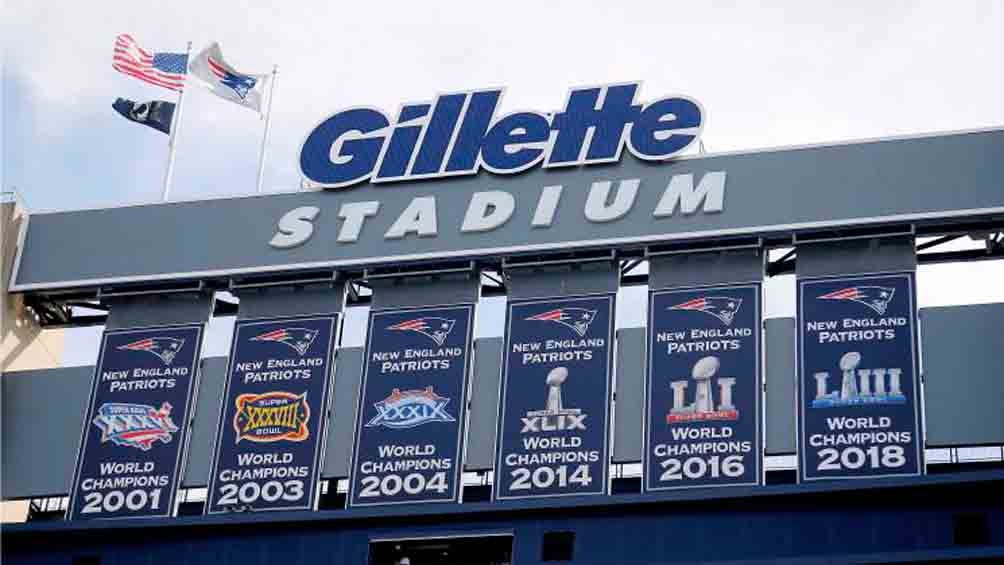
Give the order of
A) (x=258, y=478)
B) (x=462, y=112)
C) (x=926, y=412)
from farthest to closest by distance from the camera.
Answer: (x=462, y=112) < (x=258, y=478) < (x=926, y=412)

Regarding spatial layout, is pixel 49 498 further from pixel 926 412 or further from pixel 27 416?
pixel 926 412

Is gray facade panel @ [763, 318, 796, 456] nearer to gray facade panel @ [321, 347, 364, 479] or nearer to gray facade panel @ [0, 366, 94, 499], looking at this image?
gray facade panel @ [321, 347, 364, 479]

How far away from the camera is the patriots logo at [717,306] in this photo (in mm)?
33406

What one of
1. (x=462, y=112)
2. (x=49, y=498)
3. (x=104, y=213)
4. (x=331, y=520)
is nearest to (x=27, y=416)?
(x=49, y=498)

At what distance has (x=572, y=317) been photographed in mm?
34250

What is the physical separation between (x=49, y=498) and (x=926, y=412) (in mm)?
16290

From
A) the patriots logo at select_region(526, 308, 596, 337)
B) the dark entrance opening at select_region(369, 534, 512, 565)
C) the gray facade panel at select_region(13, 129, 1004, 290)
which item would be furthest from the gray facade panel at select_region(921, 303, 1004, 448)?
the dark entrance opening at select_region(369, 534, 512, 565)

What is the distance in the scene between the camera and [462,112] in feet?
120

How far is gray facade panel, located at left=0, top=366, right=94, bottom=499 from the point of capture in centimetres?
3603

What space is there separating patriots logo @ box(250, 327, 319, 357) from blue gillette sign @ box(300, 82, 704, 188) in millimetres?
3103

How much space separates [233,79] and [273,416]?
354 inches

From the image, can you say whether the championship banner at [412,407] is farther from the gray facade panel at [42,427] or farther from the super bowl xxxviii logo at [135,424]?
the gray facade panel at [42,427]

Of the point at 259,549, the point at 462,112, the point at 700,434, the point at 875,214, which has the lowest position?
the point at 259,549

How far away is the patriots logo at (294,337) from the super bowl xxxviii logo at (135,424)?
224 cm
